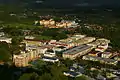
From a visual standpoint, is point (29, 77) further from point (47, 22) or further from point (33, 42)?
point (47, 22)

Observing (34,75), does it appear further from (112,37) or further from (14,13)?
(14,13)

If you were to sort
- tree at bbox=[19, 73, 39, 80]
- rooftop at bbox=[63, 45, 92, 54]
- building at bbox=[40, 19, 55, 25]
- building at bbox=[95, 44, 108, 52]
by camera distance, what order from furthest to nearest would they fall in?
building at bbox=[40, 19, 55, 25], building at bbox=[95, 44, 108, 52], rooftop at bbox=[63, 45, 92, 54], tree at bbox=[19, 73, 39, 80]

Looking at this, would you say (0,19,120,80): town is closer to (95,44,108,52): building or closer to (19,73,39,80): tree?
(95,44,108,52): building

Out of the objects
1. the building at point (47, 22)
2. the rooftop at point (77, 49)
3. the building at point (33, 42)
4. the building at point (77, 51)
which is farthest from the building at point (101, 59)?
the building at point (47, 22)

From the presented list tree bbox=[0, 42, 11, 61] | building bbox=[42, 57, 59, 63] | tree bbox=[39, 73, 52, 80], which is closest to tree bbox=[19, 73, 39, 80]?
tree bbox=[39, 73, 52, 80]

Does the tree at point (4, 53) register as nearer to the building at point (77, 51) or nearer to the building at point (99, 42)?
the building at point (77, 51)

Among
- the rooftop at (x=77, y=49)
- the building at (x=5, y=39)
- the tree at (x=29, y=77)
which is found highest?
the building at (x=5, y=39)

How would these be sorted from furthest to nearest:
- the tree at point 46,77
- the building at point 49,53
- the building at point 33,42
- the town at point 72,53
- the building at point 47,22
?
the building at point 47,22 < the building at point 33,42 < the building at point 49,53 < the town at point 72,53 < the tree at point 46,77

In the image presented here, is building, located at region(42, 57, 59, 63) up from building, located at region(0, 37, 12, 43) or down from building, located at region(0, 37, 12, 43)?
down

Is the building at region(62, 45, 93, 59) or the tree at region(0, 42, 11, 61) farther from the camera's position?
the building at region(62, 45, 93, 59)

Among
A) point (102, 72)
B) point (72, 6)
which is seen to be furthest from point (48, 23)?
point (102, 72)
